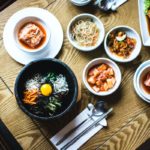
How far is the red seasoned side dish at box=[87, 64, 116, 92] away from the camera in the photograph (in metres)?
1.99

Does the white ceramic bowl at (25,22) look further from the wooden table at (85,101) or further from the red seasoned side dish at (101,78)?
the red seasoned side dish at (101,78)

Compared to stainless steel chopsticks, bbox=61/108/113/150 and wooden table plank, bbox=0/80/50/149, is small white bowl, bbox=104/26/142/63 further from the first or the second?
wooden table plank, bbox=0/80/50/149

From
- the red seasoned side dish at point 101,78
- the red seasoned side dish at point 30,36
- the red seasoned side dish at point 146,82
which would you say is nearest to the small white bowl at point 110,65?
the red seasoned side dish at point 101,78

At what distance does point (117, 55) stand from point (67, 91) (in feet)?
0.99

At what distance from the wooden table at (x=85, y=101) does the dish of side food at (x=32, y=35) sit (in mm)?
29

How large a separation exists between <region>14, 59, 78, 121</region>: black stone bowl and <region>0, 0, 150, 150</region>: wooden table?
0.06 m

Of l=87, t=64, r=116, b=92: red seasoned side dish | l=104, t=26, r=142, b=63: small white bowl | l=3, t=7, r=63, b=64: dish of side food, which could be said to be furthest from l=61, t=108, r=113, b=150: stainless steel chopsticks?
l=3, t=7, r=63, b=64: dish of side food

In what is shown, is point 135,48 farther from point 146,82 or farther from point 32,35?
point 32,35

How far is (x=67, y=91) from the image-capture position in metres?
1.95

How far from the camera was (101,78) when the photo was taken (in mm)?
1993

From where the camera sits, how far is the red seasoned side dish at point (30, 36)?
6.41 feet

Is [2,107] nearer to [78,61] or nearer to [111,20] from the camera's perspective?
[78,61]

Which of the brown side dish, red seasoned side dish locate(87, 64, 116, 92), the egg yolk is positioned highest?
the egg yolk

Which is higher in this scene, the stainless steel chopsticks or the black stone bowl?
the black stone bowl
